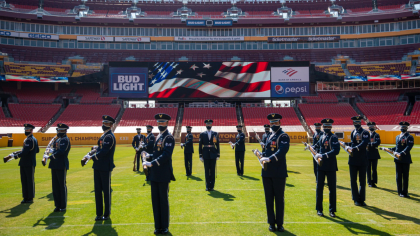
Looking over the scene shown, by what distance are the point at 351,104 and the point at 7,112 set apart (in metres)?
58.4

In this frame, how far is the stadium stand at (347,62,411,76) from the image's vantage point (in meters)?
50.3

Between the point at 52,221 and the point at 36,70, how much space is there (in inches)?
2056

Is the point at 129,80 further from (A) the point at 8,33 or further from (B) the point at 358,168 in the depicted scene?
(B) the point at 358,168

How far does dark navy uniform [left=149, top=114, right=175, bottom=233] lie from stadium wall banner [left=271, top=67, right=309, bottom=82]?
43.4 metres

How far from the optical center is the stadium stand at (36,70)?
1932 inches

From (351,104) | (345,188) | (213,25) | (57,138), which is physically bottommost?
(345,188)

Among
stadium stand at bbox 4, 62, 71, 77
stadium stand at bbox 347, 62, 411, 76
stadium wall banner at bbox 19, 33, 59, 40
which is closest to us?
stadium stand at bbox 4, 62, 71, 77

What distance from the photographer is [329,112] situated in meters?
48.1

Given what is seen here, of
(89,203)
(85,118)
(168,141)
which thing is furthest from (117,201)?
(85,118)

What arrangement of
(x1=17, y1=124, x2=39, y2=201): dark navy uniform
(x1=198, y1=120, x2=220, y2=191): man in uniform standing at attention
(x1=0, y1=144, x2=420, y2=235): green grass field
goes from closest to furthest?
(x1=0, y1=144, x2=420, y2=235): green grass field
(x1=17, y1=124, x2=39, y2=201): dark navy uniform
(x1=198, y1=120, x2=220, y2=191): man in uniform standing at attention

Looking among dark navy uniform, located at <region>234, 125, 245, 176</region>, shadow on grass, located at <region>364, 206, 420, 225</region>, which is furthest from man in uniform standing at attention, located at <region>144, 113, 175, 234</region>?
dark navy uniform, located at <region>234, 125, 245, 176</region>

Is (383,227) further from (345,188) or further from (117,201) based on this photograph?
(117,201)

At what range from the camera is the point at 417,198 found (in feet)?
31.1

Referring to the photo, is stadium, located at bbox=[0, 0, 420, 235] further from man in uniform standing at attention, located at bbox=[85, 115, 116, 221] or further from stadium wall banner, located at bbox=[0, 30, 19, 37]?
man in uniform standing at attention, located at bbox=[85, 115, 116, 221]
